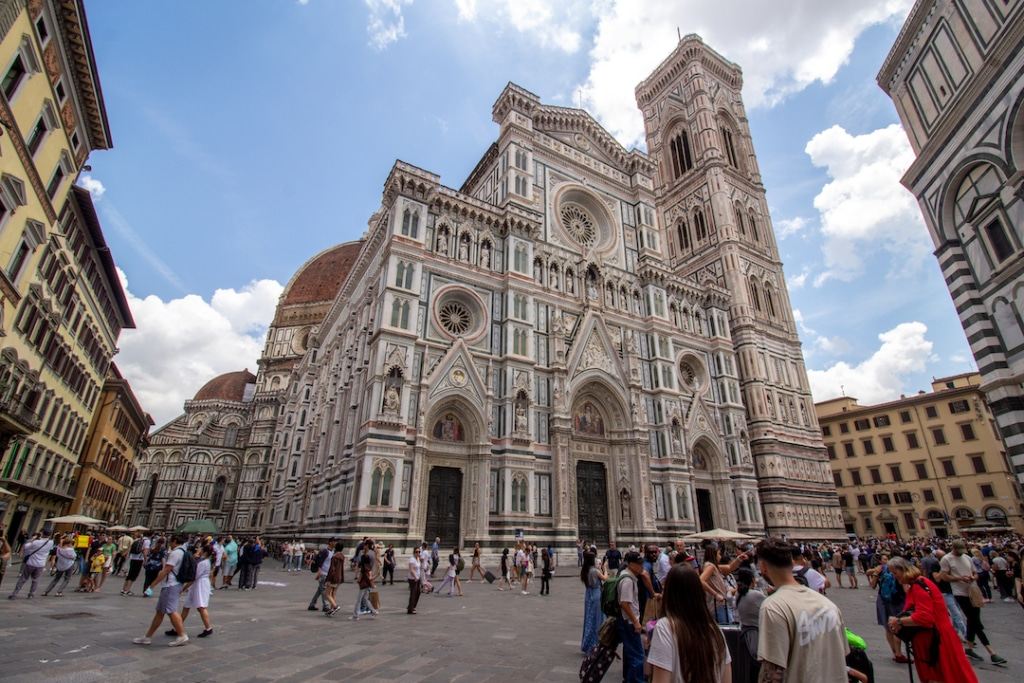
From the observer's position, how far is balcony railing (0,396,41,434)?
16078 mm

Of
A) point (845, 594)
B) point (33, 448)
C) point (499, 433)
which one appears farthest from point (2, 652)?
point (33, 448)

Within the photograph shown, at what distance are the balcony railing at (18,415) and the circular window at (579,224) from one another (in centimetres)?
2508

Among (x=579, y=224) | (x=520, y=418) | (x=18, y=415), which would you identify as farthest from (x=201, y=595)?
(x=579, y=224)

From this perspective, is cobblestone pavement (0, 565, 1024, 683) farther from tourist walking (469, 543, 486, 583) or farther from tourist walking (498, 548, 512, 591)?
tourist walking (469, 543, 486, 583)

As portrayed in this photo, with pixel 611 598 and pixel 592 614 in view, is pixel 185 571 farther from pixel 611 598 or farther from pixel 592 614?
pixel 611 598

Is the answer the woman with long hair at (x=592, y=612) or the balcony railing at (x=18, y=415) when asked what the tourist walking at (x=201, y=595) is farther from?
the balcony railing at (x=18, y=415)

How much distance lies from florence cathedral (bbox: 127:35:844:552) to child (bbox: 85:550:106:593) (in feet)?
23.4

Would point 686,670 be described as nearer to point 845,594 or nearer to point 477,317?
point 845,594

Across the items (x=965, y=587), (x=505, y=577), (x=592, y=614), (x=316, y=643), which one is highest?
(x=965, y=587)

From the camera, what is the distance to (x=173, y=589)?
6.94 m

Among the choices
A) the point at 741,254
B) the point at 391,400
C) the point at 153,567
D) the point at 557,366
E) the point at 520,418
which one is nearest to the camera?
the point at 153,567

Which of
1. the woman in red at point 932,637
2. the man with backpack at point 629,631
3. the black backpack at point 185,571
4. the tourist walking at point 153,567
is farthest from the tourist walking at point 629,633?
the tourist walking at point 153,567

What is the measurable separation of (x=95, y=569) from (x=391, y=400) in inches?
388

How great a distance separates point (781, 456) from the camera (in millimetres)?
31688
